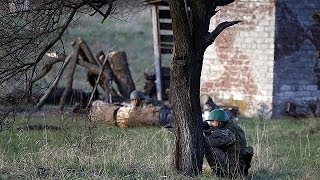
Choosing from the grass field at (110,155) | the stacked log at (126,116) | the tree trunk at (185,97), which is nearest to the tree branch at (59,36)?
the tree trunk at (185,97)

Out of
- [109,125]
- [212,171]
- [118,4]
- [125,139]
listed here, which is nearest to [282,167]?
[212,171]

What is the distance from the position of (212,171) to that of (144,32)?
25729mm

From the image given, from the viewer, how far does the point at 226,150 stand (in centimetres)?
1238

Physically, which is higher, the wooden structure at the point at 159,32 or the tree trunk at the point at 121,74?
the wooden structure at the point at 159,32

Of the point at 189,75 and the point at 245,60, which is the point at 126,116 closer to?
the point at 245,60

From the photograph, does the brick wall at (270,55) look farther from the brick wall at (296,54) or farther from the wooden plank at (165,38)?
the wooden plank at (165,38)

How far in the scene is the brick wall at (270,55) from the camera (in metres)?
20.4

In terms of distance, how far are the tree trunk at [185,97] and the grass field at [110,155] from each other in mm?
279

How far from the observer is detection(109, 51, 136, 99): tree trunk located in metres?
21.7

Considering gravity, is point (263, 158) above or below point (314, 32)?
below

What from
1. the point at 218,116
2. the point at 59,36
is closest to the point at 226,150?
the point at 218,116

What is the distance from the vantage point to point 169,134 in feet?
52.6

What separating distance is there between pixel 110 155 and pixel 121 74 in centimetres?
926

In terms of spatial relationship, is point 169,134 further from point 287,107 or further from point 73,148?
point 287,107
